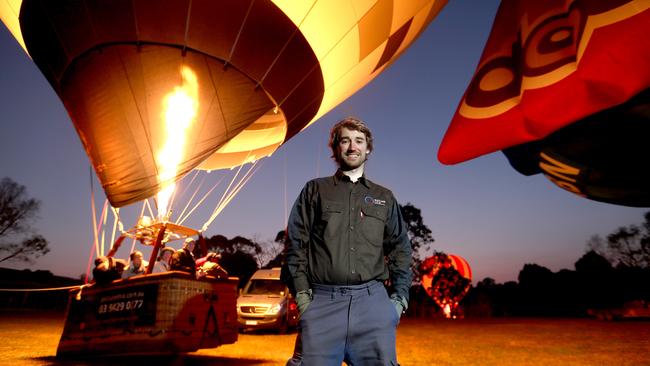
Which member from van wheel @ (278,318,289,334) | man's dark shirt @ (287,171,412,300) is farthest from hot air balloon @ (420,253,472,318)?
man's dark shirt @ (287,171,412,300)

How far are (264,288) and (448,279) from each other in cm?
1609

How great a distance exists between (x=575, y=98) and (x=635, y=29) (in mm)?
762

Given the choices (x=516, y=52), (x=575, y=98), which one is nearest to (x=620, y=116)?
(x=575, y=98)

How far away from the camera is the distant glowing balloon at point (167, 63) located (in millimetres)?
6094

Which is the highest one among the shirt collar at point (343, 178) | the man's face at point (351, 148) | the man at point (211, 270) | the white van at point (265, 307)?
the man's face at point (351, 148)

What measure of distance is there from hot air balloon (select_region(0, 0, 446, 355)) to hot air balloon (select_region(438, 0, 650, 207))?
Result: 3032mm

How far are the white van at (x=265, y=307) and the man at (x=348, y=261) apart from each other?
28.2 feet

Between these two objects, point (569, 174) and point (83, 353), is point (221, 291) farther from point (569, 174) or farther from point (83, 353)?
point (569, 174)

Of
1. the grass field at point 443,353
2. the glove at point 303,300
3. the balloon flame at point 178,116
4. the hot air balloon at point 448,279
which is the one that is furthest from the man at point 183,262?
the hot air balloon at point 448,279

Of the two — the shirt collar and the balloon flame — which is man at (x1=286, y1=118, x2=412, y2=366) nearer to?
the shirt collar

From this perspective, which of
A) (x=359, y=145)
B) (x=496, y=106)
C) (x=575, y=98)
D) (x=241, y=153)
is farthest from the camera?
(x=241, y=153)

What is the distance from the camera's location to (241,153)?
11.8m

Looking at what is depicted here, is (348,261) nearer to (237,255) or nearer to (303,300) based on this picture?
(303,300)

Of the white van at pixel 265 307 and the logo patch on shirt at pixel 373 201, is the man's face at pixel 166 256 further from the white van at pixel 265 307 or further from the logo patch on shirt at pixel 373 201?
the white van at pixel 265 307
